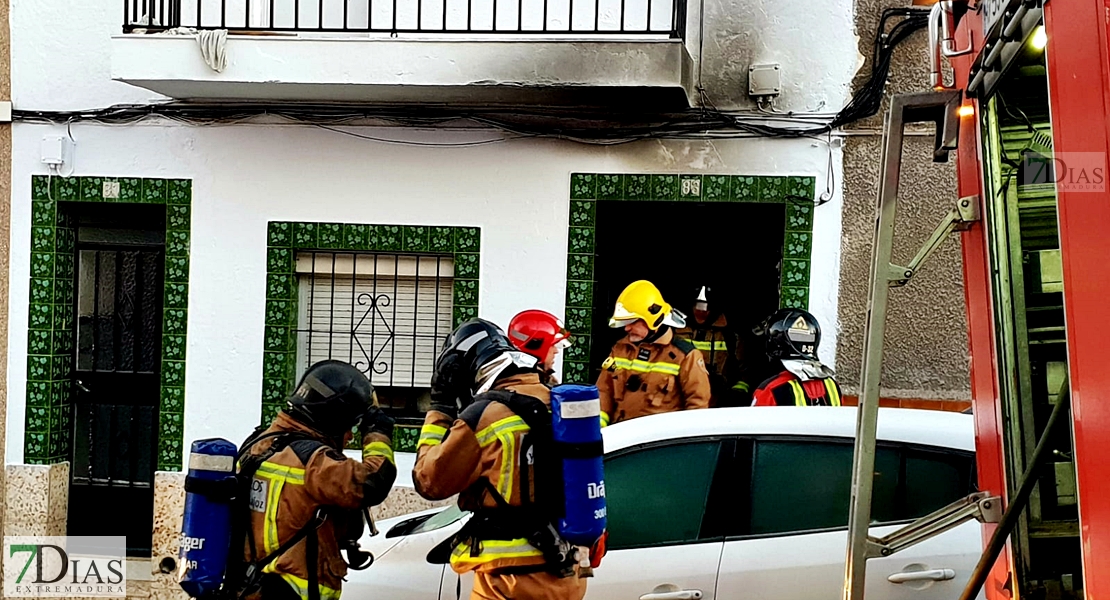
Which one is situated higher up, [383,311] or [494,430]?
[383,311]

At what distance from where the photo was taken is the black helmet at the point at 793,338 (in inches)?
263

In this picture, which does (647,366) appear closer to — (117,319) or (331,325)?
(331,325)

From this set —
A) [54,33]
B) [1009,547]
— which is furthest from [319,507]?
[54,33]

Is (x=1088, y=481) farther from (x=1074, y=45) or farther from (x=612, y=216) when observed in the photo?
(x=612, y=216)

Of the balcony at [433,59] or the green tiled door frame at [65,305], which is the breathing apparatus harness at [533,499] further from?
the green tiled door frame at [65,305]

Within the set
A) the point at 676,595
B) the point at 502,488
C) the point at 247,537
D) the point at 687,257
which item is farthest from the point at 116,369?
the point at 676,595

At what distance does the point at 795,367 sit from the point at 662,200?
1.85 m

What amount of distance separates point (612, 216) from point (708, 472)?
381cm

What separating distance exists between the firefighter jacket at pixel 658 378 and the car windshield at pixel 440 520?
211 centimetres

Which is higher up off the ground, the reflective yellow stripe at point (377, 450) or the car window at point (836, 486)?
the reflective yellow stripe at point (377, 450)

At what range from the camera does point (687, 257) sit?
338 inches

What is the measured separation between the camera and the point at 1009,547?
286 centimetres

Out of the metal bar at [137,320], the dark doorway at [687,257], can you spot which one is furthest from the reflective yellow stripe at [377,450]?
the metal bar at [137,320]

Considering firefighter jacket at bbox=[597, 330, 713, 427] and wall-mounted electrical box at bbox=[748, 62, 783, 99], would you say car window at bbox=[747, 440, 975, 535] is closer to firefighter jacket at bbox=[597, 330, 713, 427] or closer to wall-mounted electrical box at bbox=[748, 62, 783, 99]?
firefighter jacket at bbox=[597, 330, 713, 427]
